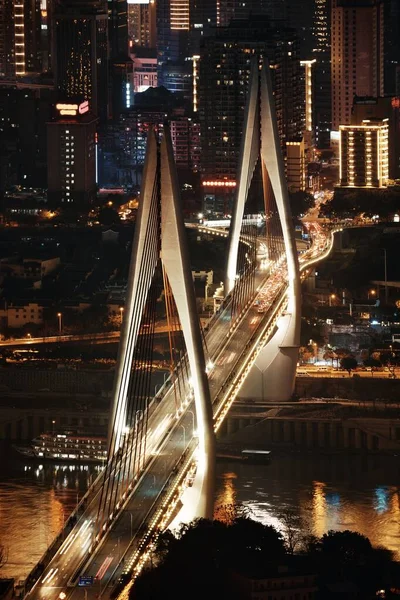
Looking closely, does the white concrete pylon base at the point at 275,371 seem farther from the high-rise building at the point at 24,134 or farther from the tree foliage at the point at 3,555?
the high-rise building at the point at 24,134

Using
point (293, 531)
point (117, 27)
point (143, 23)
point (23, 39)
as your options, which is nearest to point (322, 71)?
point (117, 27)

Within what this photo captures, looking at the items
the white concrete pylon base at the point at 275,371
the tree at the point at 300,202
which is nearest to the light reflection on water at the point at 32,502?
the white concrete pylon base at the point at 275,371

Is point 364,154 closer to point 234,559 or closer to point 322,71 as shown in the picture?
point 322,71

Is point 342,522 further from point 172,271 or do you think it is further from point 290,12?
point 290,12

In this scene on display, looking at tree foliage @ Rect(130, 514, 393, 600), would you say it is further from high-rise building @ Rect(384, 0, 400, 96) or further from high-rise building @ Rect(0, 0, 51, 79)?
high-rise building @ Rect(384, 0, 400, 96)

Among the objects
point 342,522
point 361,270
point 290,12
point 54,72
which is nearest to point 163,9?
point 290,12

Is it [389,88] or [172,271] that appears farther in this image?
[389,88]

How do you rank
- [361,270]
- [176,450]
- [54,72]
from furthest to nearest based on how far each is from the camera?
1. [54,72]
2. [361,270]
3. [176,450]
